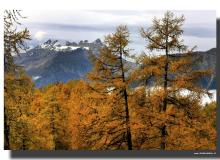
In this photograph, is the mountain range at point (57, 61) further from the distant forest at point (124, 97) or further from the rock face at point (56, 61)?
the distant forest at point (124, 97)

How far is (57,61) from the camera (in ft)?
97.6

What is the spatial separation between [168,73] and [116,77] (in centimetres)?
84

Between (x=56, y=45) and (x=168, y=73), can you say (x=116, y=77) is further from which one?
(x=56, y=45)

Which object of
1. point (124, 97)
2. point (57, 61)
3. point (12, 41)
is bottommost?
point (124, 97)

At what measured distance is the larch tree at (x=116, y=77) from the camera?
2953 centimetres

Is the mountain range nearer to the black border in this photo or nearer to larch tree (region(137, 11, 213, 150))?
larch tree (region(137, 11, 213, 150))

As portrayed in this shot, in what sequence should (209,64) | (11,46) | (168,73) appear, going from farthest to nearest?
(11,46)
(168,73)
(209,64)

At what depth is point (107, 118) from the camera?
97.3ft

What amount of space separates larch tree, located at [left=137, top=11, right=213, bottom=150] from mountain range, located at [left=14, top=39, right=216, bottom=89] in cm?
27

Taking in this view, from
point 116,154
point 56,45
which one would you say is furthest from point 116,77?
point 116,154

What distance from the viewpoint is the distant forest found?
29422 mm

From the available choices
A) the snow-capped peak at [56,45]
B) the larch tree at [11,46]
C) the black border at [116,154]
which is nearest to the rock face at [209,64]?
the black border at [116,154]

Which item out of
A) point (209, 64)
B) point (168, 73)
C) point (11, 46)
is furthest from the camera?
point (11, 46)

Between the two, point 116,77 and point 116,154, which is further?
point 116,77
